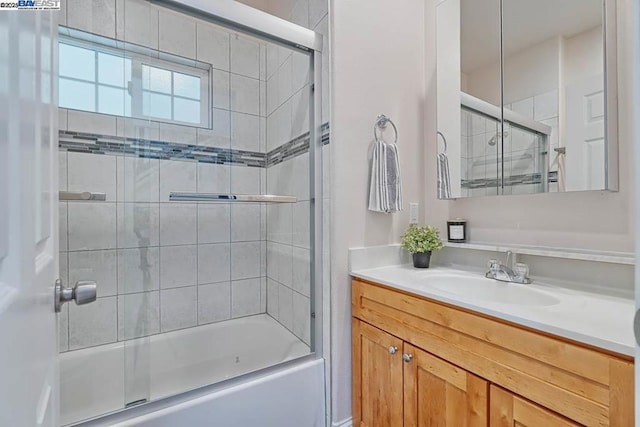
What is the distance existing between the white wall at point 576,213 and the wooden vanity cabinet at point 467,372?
1.95ft

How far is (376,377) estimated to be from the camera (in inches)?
52.9

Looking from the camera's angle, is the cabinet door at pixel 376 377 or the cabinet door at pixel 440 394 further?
the cabinet door at pixel 376 377

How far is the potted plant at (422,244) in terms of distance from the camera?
1534 mm

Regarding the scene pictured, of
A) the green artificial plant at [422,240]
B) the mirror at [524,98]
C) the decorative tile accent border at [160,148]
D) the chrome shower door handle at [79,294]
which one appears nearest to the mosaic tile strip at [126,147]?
the decorative tile accent border at [160,148]

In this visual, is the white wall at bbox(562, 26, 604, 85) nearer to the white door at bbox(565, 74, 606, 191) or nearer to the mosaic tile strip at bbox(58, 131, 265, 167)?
the white door at bbox(565, 74, 606, 191)

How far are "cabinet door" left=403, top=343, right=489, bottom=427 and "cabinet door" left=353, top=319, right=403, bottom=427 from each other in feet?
0.16

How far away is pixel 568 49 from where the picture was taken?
1211 millimetres

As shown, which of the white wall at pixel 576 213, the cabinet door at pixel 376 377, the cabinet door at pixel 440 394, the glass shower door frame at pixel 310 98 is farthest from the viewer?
the glass shower door frame at pixel 310 98

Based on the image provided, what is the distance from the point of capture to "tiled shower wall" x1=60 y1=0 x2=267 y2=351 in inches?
65.2

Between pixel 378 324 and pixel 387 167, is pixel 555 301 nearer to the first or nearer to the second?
pixel 378 324

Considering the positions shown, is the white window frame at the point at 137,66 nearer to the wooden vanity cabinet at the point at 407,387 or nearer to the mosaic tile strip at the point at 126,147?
the mosaic tile strip at the point at 126,147

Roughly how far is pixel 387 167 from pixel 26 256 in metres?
1.39

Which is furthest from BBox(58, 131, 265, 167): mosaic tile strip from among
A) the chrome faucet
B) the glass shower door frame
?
the chrome faucet

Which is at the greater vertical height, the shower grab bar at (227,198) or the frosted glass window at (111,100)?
the frosted glass window at (111,100)
